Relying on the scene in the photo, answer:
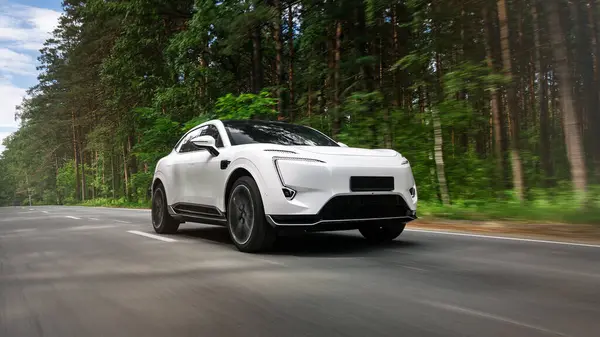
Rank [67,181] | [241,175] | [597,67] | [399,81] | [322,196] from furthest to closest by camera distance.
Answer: [67,181] < [597,67] < [399,81] < [241,175] < [322,196]

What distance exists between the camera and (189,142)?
735cm

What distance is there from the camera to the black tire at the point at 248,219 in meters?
5.21

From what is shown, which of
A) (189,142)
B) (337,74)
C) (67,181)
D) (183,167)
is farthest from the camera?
(67,181)

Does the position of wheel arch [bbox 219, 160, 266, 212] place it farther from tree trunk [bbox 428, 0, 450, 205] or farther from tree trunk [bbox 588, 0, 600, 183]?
tree trunk [bbox 588, 0, 600, 183]

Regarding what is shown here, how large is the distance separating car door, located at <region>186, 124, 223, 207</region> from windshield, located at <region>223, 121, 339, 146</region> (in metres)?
0.24

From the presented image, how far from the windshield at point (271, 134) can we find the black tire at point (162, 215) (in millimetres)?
2033

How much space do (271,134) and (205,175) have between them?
3.30ft

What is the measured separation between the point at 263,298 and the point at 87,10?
2481cm

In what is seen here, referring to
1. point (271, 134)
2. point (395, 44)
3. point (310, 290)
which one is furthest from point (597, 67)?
point (310, 290)

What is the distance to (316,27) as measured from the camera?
1841 centimetres

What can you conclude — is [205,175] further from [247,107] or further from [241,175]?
[247,107]

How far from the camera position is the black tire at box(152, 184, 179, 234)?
777 cm

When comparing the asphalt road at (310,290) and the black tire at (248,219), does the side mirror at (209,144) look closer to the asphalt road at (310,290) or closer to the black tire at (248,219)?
the black tire at (248,219)

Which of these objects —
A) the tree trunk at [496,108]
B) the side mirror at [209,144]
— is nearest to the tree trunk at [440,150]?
the tree trunk at [496,108]
